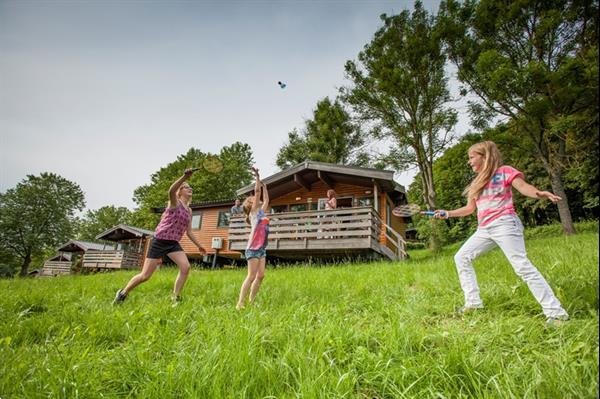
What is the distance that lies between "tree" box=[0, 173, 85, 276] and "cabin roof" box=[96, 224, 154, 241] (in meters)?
17.2

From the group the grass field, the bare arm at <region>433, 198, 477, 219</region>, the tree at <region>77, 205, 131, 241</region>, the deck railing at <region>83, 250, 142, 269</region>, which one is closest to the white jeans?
the grass field

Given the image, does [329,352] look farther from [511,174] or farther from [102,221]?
[102,221]

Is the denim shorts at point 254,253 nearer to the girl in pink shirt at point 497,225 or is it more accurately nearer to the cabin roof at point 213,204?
the girl in pink shirt at point 497,225

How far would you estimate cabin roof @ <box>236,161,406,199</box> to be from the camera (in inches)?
505

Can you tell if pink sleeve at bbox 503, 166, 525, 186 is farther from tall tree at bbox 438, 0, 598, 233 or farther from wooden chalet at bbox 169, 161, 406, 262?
wooden chalet at bbox 169, 161, 406, 262

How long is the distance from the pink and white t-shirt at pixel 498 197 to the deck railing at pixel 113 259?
25548mm

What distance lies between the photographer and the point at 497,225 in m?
2.76

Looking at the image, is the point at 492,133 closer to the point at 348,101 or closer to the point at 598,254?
the point at 348,101

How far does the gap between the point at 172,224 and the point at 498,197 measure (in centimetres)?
435

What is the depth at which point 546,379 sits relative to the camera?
62.2 inches

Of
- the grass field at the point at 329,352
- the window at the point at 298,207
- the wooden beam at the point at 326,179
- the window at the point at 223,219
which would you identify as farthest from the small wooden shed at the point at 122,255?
the grass field at the point at 329,352

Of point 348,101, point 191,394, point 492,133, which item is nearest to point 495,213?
point 191,394

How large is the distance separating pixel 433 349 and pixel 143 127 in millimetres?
5449

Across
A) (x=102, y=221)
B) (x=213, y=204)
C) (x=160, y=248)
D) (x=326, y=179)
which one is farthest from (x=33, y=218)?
(x=160, y=248)
